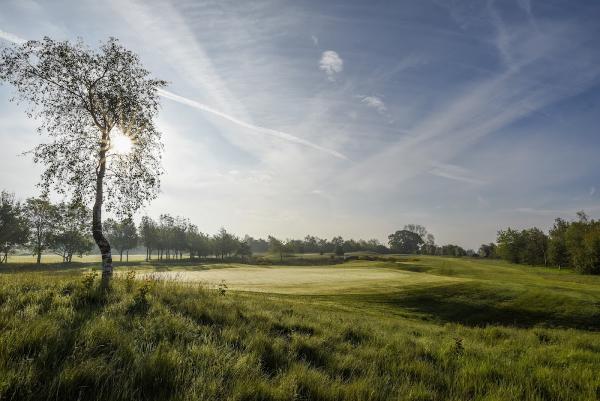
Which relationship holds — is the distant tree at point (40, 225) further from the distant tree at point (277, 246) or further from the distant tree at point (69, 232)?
the distant tree at point (277, 246)

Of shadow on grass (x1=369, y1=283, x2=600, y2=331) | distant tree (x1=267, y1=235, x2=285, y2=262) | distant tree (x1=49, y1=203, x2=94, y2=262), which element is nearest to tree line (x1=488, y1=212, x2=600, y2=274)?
shadow on grass (x1=369, y1=283, x2=600, y2=331)

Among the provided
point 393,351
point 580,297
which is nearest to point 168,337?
point 393,351

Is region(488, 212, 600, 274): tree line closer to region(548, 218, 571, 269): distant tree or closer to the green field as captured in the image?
region(548, 218, 571, 269): distant tree

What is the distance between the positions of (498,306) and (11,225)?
105 m

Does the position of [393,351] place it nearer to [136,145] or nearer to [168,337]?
[168,337]

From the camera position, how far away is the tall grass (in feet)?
14.4

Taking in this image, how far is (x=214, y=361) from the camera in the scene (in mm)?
5586

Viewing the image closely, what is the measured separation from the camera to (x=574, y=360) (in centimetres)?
955

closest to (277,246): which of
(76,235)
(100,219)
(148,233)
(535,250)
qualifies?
(148,233)

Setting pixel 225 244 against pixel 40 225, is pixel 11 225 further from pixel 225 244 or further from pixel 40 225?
pixel 225 244

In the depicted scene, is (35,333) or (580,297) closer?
(35,333)

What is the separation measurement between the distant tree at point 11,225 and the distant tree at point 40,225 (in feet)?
12.5

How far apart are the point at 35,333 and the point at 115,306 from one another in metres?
3.40

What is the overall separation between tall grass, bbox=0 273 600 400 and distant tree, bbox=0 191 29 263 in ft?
313
